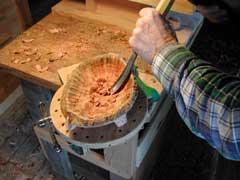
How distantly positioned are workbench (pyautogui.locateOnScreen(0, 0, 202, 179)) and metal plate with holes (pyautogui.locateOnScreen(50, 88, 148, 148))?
101mm

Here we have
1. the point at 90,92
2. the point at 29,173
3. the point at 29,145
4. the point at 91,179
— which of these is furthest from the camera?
the point at 29,145

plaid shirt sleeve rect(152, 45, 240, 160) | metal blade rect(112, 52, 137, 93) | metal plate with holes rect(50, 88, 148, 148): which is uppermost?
Answer: plaid shirt sleeve rect(152, 45, 240, 160)

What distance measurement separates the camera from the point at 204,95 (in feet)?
1.71

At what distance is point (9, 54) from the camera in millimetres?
906

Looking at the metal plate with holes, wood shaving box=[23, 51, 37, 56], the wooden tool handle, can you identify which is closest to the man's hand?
the wooden tool handle

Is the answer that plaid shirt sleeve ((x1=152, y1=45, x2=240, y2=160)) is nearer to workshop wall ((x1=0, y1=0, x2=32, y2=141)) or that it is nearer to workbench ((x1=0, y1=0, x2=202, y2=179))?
workbench ((x1=0, y1=0, x2=202, y2=179))

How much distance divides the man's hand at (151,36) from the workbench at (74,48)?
0.60 feet


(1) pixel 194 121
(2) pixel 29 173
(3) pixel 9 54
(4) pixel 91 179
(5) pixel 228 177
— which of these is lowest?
(2) pixel 29 173

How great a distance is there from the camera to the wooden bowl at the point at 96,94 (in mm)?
629

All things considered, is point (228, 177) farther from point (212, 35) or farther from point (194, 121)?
point (212, 35)

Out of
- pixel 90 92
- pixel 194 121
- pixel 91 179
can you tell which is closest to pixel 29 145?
pixel 91 179

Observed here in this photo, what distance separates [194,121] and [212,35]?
2.50 feet

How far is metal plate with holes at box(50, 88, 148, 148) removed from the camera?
0.64 meters

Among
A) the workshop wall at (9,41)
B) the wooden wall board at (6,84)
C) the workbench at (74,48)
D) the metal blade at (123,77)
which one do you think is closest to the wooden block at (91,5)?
the workbench at (74,48)
